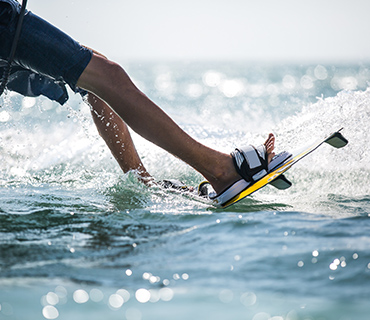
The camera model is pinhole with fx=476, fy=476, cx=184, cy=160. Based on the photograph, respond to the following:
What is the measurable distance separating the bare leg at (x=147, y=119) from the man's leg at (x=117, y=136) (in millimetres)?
576

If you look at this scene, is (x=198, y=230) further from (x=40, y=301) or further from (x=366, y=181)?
(x=366, y=181)

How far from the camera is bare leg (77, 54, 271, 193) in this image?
2.28 metres

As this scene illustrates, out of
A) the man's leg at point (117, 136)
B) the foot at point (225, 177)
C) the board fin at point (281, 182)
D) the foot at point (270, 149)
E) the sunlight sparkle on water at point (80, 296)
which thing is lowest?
the sunlight sparkle on water at point (80, 296)

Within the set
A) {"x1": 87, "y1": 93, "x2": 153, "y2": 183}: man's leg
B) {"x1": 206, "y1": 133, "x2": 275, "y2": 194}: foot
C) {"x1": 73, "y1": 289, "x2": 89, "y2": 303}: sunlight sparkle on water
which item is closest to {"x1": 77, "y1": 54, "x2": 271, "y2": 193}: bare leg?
{"x1": 206, "y1": 133, "x2": 275, "y2": 194}: foot

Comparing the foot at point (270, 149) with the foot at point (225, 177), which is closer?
the foot at point (225, 177)

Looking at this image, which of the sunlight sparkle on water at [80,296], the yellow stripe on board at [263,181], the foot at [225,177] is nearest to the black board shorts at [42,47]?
the foot at [225,177]

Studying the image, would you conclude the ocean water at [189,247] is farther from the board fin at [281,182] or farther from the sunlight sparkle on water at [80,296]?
the board fin at [281,182]

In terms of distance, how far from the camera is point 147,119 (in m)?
2.32

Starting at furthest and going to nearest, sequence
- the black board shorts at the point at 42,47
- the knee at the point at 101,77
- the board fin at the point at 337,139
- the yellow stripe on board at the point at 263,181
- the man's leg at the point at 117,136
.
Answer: the man's leg at the point at 117,136, the board fin at the point at 337,139, the yellow stripe on board at the point at 263,181, the knee at the point at 101,77, the black board shorts at the point at 42,47

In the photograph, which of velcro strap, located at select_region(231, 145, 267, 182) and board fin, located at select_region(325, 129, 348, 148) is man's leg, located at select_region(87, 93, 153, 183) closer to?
velcro strap, located at select_region(231, 145, 267, 182)

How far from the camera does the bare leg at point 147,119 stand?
228 cm

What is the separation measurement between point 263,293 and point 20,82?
1985mm

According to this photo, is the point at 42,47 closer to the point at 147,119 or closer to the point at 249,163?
the point at 147,119

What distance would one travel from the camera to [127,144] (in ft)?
9.80
